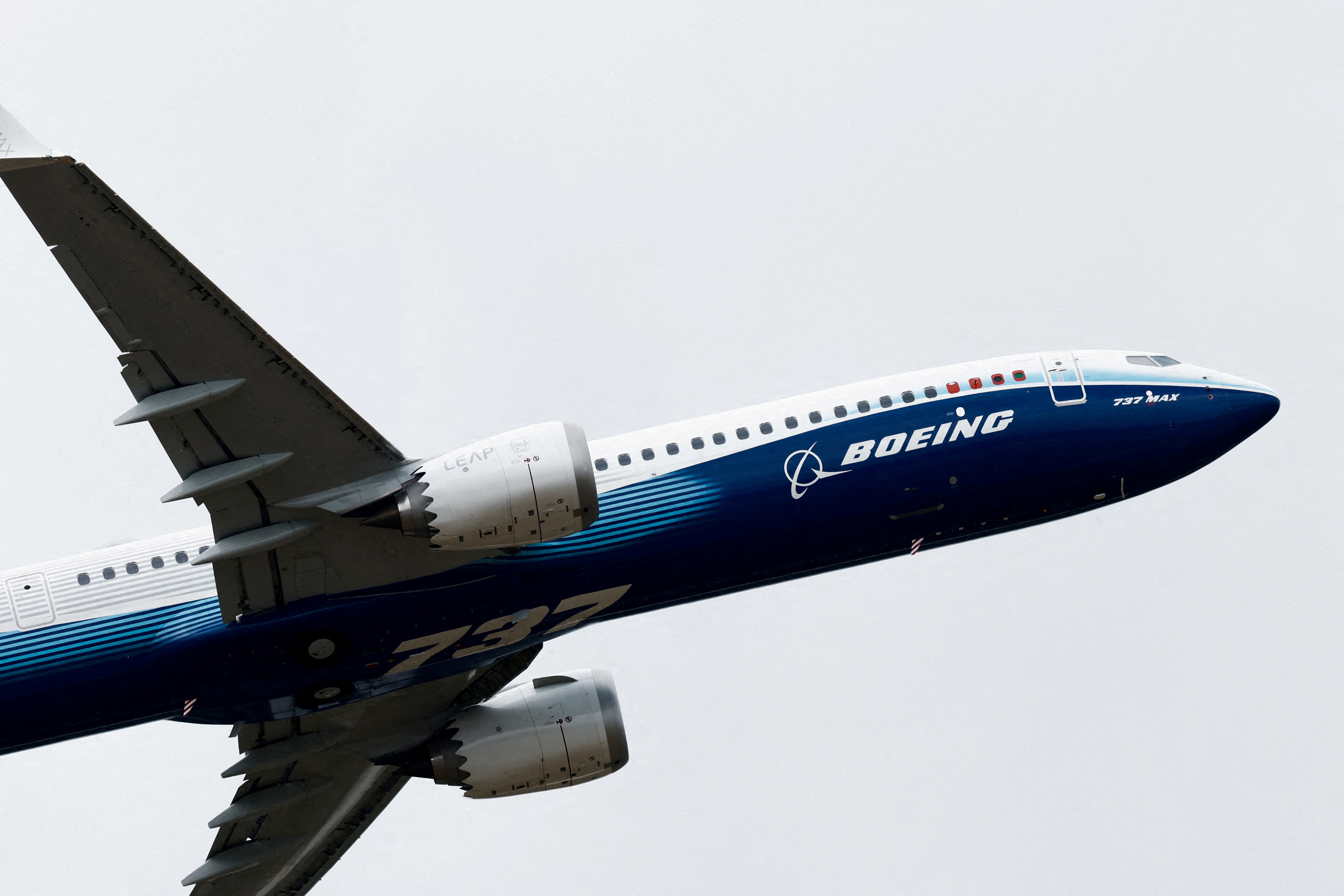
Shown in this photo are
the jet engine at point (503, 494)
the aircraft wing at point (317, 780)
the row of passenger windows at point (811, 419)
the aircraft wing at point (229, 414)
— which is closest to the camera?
the aircraft wing at point (229, 414)

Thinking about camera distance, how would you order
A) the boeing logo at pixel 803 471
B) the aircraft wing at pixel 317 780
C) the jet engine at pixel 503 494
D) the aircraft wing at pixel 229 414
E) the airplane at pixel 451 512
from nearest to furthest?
the aircraft wing at pixel 229 414 → the airplane at pixel 451 512 → the jet engine at pixel 503 494 → the boeing logo at pixel 803 471 → the aircraft wing at pixel 317 780

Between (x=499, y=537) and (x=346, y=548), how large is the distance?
3.08 meters

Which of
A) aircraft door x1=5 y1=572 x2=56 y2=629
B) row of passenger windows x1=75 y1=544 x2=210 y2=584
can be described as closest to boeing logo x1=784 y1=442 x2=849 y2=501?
row of passenger windows x1=75 y1=544 x2=210 y2=584

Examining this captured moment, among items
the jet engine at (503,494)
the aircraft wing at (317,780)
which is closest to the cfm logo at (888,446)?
the jet engine at (503,494)

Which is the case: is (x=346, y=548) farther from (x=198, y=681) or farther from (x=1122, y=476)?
(x=1122, y=476)

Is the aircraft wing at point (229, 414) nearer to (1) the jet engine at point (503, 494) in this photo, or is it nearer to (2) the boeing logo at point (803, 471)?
(1) the jet engine at point (503, 494)

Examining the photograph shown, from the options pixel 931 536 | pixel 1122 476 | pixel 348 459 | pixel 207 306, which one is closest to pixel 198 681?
pixel 348 459

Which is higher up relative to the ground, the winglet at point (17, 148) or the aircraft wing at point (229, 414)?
the winglet at point (17, 148)

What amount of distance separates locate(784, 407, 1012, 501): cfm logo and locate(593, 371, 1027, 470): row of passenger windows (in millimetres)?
558

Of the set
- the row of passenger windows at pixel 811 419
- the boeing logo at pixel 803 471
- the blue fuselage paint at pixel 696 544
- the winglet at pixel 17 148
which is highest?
the winglet at pixel 17 148

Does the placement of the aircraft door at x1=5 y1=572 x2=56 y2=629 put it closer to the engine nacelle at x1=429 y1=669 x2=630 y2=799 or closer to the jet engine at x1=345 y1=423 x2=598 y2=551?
the jet engine at x1=345 y1=423 x2=598 y2=551

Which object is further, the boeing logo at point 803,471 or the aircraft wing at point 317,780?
the aircraft wing at point 317,780

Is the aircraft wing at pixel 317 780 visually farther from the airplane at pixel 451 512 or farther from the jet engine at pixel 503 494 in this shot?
the jet engine at pixel 503 494

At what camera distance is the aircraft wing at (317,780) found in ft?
120
